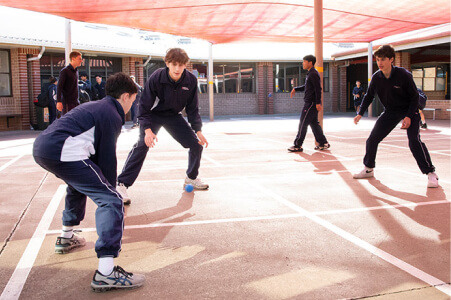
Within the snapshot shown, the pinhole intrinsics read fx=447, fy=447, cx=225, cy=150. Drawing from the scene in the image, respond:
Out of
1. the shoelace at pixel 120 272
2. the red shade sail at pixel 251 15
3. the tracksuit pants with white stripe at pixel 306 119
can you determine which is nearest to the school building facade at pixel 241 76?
the red shade sail at pixel 251 15

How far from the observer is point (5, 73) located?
18594 millimetres

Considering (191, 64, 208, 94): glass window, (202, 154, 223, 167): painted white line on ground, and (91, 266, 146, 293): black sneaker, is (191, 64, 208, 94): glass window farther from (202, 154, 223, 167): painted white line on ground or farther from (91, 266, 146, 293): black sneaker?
(91, 266, 146, 293): black sneaker

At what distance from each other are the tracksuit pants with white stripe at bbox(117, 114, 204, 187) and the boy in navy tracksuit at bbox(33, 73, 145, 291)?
226cm

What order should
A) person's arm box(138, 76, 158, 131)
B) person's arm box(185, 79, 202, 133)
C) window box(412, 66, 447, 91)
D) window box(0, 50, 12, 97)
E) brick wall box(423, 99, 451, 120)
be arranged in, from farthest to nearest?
window box(412, 66, 447, 91)
brick wall box(423, 99, 451, 120)
window box(0, 50, 12, 97)
person's arm box(185, 79, 202, 133)
person's arm box(138, 76, 158, 131)

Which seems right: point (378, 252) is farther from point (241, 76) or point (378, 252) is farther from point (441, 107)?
point (241, 76)

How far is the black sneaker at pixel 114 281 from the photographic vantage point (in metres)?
2.96

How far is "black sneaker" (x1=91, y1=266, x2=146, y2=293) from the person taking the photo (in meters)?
2.96

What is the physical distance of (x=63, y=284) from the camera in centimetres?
308

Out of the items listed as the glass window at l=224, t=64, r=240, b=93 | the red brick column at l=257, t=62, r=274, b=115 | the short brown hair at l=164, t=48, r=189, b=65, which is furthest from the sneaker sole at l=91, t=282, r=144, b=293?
the glass window at l=224, t=64, r=240, b=93

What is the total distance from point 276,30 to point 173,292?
14.3 metres

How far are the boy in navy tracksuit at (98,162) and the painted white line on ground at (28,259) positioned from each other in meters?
0.53

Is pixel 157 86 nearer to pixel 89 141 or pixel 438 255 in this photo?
pixel 89 141

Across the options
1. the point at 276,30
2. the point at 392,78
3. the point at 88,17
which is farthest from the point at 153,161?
the point at 276,30

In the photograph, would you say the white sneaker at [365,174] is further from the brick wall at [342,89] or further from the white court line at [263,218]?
the brick wall at [342,89]
